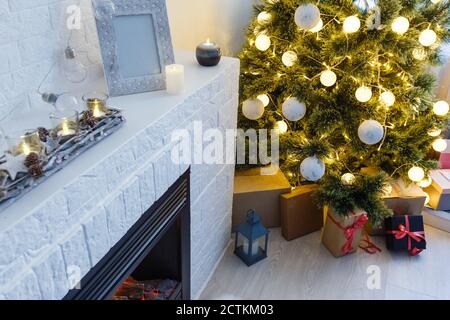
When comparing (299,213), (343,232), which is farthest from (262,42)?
(343,232)

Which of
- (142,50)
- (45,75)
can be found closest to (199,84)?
(142,50)

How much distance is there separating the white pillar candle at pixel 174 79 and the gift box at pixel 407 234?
1269mm

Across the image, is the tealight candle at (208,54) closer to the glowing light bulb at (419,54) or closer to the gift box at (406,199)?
the glowing light bulb at (419,54)

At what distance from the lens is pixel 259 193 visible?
190 centimetres

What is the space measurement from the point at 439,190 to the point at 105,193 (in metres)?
1.77

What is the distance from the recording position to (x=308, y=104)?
1.76 m

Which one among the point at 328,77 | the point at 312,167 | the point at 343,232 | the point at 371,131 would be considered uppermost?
the point at 328,77

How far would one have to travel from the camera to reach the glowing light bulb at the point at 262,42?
179 cm

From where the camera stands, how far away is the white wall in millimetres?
1639

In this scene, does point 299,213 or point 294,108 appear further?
point 299,213

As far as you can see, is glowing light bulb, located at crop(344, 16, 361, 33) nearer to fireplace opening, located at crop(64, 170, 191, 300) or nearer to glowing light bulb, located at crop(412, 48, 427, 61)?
glowing light bulb, located at crop(412, 48, 427, 61)

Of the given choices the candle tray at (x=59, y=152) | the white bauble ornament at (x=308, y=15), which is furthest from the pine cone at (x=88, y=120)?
the white bauble ornament at (x=308, y=15)

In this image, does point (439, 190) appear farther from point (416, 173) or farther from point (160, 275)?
point (160, 275)
